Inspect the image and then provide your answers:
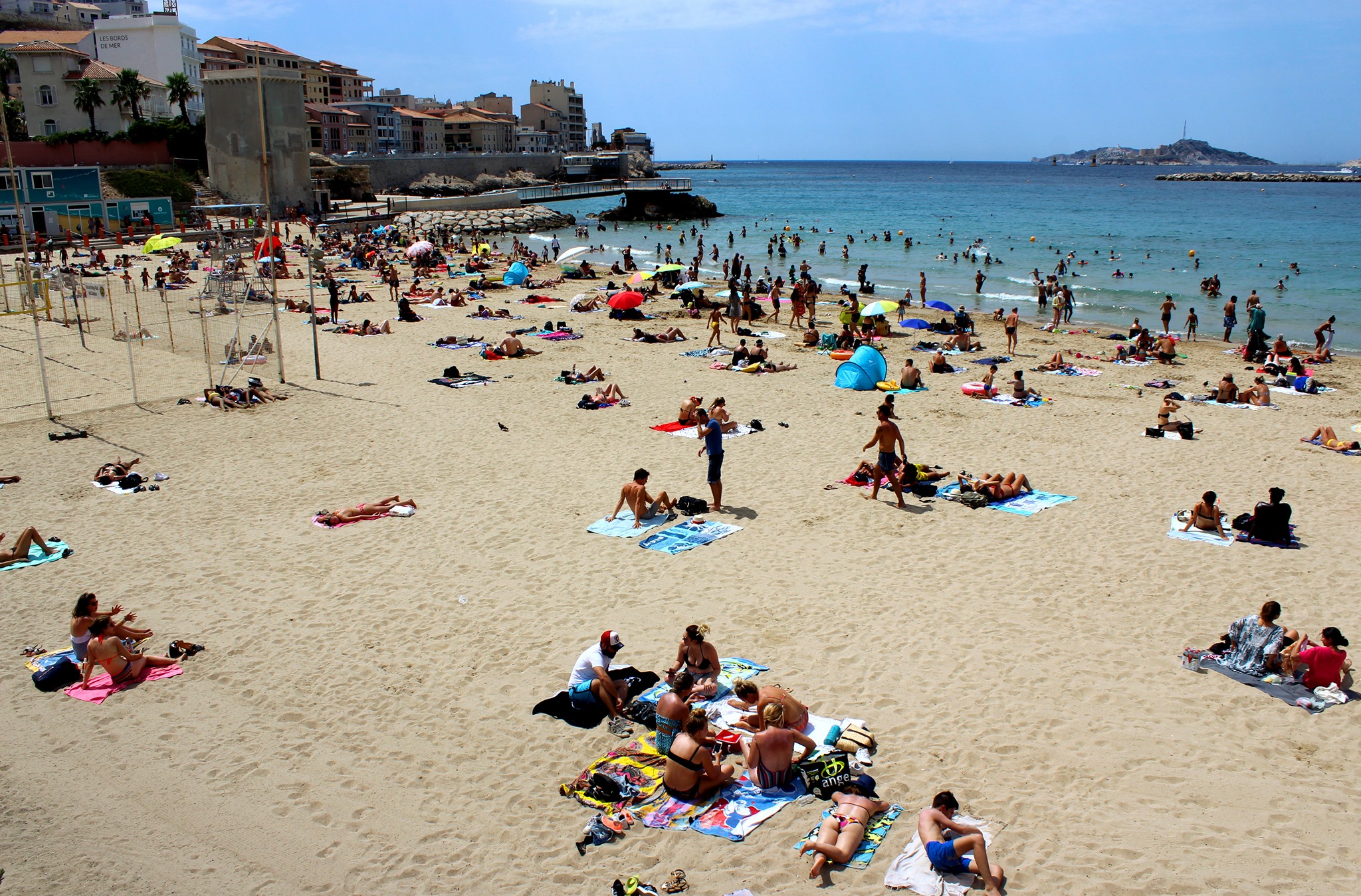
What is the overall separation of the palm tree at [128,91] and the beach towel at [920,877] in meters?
68.3

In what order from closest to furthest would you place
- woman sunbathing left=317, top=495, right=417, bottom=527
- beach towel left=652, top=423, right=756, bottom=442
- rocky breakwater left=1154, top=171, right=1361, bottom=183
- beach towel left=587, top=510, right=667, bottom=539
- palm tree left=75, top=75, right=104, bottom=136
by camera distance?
beach towel left=587, top=510, right=667, bottom=539 < woman sunbathing left=317, top=495, right=417, bottom=527 < beach towel left=652, top=423, right=756, bottom=442 < palm tree left=75, top=75, right=104, bottom=136 < rocky breakwater left=1154, top=171, right=1361, bottom=183

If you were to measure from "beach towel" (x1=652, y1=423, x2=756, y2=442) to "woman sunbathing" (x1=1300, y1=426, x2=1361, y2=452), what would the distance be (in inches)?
348

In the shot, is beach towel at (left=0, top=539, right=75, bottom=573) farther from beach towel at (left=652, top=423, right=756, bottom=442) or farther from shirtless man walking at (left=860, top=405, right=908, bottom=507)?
shirtless man walking at (left=860, top=405, right=908, bottom=507)

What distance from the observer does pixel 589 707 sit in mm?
6531

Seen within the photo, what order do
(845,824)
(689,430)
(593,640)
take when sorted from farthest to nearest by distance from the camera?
(689,430)
(593,640)
(845,824)

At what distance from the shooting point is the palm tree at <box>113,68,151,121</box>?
5719 centimetres

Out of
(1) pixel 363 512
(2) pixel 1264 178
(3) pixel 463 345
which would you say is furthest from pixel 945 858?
(2) pixel 1264 178

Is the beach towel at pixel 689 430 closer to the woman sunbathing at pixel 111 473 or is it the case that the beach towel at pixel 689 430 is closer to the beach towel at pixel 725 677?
the beach towel at pixel 725 677

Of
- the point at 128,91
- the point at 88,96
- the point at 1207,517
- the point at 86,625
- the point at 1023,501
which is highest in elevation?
the point at 128,91

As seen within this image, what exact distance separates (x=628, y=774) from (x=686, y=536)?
13.9 feet

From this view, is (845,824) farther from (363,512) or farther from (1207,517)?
(363,512)

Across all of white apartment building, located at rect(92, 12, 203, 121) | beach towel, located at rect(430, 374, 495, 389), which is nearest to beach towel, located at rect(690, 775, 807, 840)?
beach towel, located at rect(430, 374, 495, 389)

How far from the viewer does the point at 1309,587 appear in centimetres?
871

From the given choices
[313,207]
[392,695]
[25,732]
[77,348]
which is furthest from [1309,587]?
[313,207]
